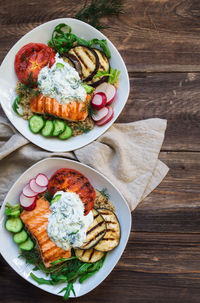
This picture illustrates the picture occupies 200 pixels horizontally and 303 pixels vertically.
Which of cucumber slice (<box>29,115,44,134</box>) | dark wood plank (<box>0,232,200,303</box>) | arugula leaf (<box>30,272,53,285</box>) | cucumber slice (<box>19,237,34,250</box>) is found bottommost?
dark wood plank (<box>0,232,200,303</box>)

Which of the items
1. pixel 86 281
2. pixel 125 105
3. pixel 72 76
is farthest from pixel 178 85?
pixel 86 281

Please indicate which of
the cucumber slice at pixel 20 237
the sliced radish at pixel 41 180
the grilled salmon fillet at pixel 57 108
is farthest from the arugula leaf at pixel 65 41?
the cucumber slice at pixel 20 237

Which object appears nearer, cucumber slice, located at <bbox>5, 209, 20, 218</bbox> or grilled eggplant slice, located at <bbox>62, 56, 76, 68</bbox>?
cucumber slice, located at <bbox>5, 209, 20, 218</bbox>

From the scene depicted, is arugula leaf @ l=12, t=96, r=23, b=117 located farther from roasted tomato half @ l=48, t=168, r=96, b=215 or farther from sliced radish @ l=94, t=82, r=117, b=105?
sliced radish @ l=94, t=82, r=117, b=105

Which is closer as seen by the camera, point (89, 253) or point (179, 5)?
point (89, 253)

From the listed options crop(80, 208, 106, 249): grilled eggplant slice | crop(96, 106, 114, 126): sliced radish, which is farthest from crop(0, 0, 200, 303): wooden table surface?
crop(80, 208, 106, 249): grilled eggplant slice

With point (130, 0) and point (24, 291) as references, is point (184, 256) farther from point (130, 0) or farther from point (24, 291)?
point (130, 0)

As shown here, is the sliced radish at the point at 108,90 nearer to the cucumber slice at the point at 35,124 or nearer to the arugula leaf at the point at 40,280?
the cucumber slice at the point at 35,124
